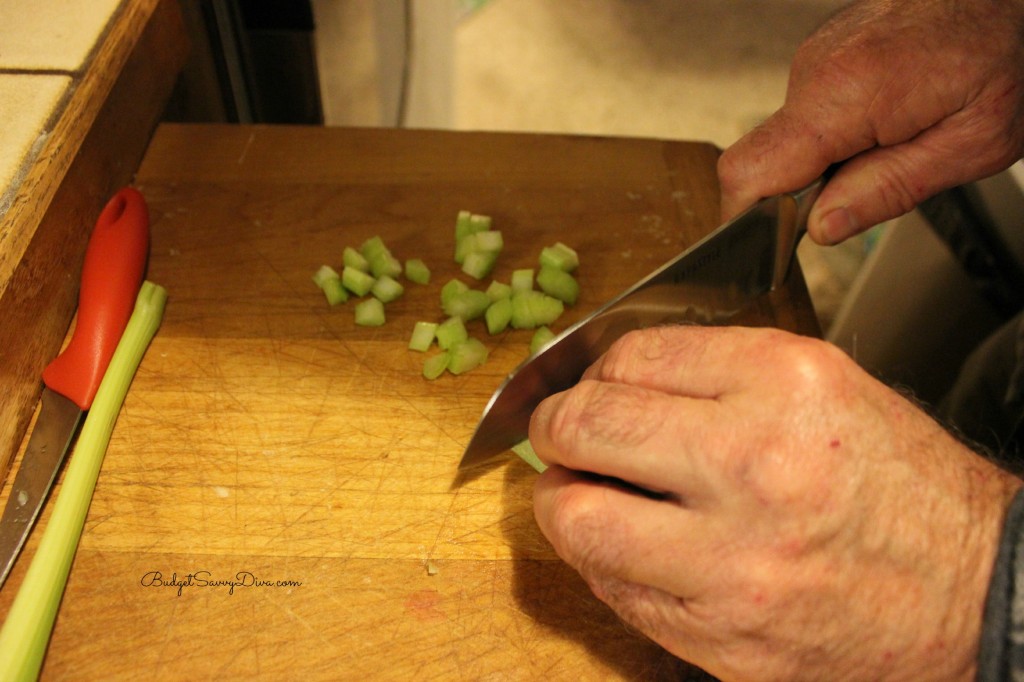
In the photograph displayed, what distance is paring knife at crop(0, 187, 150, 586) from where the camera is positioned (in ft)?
3.04

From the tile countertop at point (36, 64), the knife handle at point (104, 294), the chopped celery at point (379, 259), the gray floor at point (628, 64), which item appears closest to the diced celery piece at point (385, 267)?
the chopped celery at point (379, 259)

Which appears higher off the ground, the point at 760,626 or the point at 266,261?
the point at 760,626

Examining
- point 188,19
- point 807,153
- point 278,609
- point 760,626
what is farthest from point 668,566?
point 188,19

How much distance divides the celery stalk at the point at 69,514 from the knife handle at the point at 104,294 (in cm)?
1

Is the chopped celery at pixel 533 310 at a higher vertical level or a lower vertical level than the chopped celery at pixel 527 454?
higher

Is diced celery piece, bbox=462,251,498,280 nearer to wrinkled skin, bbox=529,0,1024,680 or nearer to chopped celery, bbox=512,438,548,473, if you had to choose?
chopped celery, bbox=512,438,548,473

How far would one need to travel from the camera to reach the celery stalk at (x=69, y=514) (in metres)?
0.81

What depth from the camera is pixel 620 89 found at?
3.33m

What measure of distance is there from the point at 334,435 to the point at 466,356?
0.22 m

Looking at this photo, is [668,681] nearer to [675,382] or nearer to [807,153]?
[675,382]

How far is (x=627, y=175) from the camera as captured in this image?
1.41m

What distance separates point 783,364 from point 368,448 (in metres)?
0.55

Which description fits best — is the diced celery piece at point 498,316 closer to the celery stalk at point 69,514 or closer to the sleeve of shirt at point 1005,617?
the celery stalk at point 69,514

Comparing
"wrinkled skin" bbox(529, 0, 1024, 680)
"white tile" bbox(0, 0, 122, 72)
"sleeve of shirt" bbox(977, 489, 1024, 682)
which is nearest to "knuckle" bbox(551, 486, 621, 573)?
"wrinkled skin" bbox(529, 0, 1024, 680)
